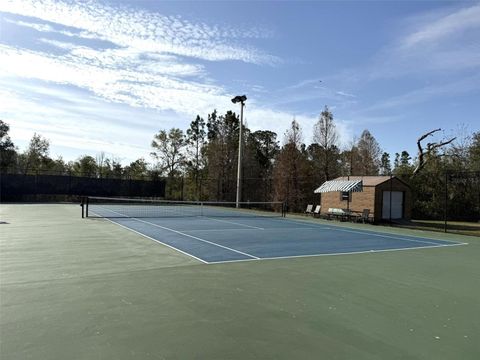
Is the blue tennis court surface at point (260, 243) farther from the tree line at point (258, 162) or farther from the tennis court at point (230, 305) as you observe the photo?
the tree line at point (258, 162)

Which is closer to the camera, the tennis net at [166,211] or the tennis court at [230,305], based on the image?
the tennis court at [230,305]

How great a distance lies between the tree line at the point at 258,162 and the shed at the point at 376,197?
7.52m

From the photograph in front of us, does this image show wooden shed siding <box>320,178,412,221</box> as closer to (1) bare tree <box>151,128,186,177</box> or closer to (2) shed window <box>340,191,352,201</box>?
(2) shed window <box>340,191,352,201</box>

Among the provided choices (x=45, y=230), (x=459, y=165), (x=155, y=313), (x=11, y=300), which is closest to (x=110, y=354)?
(x=155, y=313)

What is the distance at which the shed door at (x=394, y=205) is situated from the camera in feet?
74.7

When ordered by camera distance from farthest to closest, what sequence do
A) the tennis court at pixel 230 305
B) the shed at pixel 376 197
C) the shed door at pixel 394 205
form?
1. the shed door at pixel 394 205
2. the shed at pixel 376 197
3. the tennis court at pixel 230 305

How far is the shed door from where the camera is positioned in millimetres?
22766

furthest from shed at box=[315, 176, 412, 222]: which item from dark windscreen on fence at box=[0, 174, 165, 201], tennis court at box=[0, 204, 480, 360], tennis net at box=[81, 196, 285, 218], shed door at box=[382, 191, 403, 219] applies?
dark windscreen on fence at box=[0, 174, 165, 201]

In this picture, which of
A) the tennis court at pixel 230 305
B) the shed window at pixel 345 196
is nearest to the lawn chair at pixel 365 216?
the shed window at pixel 345 196

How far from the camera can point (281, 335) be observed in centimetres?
432

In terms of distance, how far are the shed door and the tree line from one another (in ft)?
26.8

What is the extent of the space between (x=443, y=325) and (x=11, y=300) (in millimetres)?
5431

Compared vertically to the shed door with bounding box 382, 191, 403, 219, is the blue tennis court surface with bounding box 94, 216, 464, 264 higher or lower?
lower

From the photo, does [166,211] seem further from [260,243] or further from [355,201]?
[260,243]
